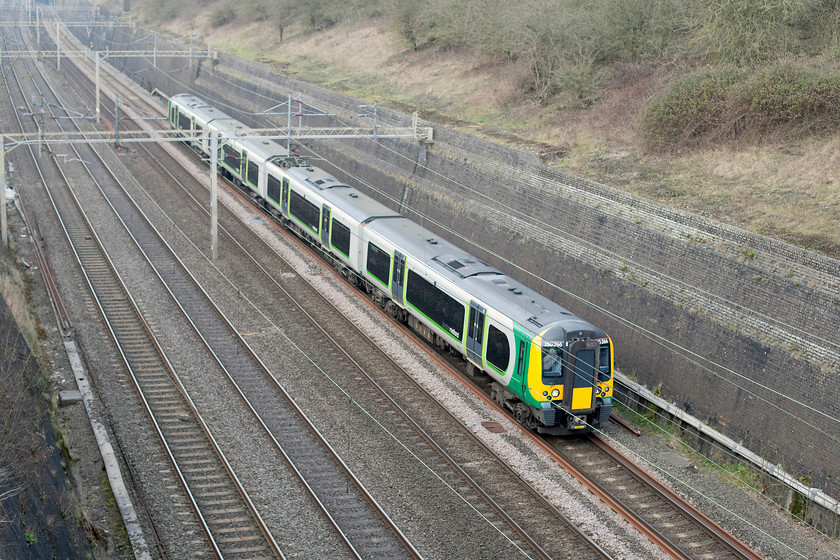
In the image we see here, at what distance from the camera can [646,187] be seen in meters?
22.6

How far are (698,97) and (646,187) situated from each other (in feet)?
13.9

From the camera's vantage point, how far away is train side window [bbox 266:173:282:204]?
2919 centimetres

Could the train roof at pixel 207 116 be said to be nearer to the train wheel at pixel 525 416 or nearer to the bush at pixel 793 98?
the bush at pixel 793 98

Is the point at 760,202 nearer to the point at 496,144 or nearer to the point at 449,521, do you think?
the point at 496,144

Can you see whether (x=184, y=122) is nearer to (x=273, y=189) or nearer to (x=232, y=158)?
(x=232, y=158)

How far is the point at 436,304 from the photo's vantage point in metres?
19.4

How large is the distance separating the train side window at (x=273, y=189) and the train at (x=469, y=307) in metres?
0.32

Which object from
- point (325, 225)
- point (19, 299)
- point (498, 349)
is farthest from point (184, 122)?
point (498, 349)

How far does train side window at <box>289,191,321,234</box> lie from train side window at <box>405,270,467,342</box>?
6.41m

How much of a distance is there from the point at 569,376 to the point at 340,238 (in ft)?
33.9

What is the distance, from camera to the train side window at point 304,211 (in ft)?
85.7

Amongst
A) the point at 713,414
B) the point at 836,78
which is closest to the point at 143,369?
the point at 713,414

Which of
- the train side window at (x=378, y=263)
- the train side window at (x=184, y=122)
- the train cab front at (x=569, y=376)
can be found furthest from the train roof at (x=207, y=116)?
the train cab front at (x=569, y=376)

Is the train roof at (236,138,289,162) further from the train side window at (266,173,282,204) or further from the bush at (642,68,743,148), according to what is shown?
the bush at (642,68,743,148)
